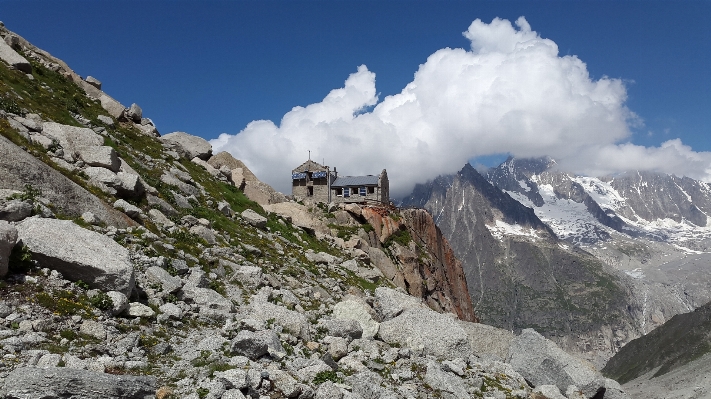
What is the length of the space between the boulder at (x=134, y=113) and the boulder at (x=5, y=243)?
4312 centimetres

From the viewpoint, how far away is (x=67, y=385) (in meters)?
8.63

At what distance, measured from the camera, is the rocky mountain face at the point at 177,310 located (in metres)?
11.1

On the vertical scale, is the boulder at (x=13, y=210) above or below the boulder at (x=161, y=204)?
below

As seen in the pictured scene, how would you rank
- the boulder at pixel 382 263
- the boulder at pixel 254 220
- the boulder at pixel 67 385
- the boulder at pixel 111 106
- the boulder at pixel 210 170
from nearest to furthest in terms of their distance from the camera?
1. the boulder at pixel 67 385
2. the boulder at pixel 254 220
3. the boulder at pixel 111 106
4. the boulder at pixel 210 170
5. the boulder at pixel 382 263

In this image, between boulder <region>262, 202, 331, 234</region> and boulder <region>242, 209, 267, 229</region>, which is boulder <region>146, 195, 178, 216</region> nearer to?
boulder <region>242, 209, 267, 229</region>

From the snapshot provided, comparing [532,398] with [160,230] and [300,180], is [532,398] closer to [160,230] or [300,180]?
[160,230]

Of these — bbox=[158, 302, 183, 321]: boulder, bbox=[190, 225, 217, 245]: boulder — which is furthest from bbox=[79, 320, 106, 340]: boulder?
bbox=[190, 225, 217, 245]: boulder

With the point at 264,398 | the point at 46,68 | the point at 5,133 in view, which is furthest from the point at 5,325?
the point at 46,68

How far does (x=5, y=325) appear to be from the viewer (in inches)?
427

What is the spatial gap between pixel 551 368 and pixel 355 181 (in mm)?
76133

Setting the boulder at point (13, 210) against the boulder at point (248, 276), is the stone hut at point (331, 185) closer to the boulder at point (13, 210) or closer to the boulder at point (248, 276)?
the boulder at point (248, 276)

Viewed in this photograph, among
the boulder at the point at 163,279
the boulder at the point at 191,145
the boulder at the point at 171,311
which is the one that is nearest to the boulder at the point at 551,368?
the boulder at the point at 171,311

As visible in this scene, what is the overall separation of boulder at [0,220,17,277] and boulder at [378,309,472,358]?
1411 centimetres

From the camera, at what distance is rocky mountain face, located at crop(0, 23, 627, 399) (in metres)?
11.1
